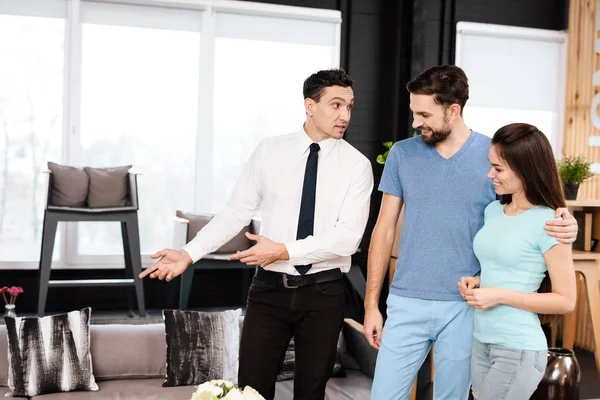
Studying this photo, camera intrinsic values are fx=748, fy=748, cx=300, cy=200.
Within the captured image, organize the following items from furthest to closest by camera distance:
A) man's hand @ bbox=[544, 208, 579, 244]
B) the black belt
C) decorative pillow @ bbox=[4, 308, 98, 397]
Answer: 1. decorative pillow @ bbox=[4, 308, 98, 397]
2. the black belt
3. man's hand @ bbox=[544, 208, 579, 244]

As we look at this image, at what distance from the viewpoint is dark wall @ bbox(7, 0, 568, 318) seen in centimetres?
704

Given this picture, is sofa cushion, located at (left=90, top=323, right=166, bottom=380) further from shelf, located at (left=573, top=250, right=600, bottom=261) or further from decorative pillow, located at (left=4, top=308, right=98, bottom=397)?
shelf, located at (left=573, top=250, right=600, bottom=261)

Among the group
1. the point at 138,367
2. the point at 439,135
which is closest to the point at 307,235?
the point at 439,135

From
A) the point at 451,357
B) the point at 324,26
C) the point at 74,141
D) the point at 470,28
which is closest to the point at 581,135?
the point at 470,28

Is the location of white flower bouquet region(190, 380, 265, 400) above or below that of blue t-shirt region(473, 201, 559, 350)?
below

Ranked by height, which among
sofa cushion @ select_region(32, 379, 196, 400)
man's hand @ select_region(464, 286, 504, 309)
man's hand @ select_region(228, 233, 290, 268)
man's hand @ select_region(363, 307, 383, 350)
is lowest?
sofa cushion @ select_region(32, 379, 196, 400)

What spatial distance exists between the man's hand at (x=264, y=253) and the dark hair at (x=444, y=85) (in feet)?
2.33

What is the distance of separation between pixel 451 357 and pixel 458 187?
0.55m

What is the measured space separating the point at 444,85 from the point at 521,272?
665 mm

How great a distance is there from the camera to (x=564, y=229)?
2080 millimetres

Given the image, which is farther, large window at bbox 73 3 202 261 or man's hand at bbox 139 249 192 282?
large window at bbox 73 3 202 261

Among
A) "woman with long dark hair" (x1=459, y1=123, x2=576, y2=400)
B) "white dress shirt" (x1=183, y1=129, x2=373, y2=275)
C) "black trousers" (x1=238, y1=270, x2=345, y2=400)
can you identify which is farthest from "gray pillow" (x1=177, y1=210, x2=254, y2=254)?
"woman with long dark hair" (x1=459, y1=123, x2=576, y2=400)

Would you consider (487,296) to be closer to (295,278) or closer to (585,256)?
(295,278)

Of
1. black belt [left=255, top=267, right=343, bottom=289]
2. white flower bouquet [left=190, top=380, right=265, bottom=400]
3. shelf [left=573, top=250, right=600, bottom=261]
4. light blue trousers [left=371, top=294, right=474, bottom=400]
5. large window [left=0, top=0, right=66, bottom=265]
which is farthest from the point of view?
large window [left=0, top=0, right=66, bottom=265]
